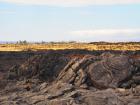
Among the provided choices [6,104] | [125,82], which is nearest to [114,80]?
[125,82]

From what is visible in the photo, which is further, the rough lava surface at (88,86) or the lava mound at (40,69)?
the lava mound at (40,69)

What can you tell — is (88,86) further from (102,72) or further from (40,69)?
(40,69)

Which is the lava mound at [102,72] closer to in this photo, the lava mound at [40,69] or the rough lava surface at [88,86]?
the rough lava surface at [88,86]

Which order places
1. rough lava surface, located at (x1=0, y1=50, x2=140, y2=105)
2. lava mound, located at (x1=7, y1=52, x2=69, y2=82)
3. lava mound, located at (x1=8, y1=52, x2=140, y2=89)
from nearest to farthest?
rough lava surface, located at (x1=0, y1=50, x2=140, y2=105) → lava mound, located at (x1=8, y1=52, x2=140, y2=89) → lava mound, located at (x1=7, y1=52, x2=69, y2=82)

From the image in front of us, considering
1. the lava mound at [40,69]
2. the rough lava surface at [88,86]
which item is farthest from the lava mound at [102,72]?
the lava mound at [40,69]

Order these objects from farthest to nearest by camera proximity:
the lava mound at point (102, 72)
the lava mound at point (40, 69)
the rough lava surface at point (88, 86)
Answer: the lava mound at point (40, 69), the lava mound at point (102, 72), the rough lava surface at point (88, 86)

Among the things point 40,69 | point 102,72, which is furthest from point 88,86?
point 40,69

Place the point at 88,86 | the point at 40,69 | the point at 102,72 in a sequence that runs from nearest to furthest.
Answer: the point at 88,86 → the point at 102,72 → the point at 40,69

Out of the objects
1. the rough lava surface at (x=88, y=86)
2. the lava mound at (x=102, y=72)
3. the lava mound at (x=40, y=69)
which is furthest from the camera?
the lava mound at (x=40, y=69)

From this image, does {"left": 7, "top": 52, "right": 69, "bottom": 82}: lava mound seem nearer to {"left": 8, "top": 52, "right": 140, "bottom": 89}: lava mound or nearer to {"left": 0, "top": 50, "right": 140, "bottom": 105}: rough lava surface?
{"left": 0, "top": 50, "right": 140, "bottom": 105}: rough lava surface

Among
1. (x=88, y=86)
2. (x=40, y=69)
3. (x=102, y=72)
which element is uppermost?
(x=102, y=72)

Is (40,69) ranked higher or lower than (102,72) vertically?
lower

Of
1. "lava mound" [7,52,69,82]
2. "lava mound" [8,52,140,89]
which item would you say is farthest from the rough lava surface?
"lava mound" [7,52,69,82]

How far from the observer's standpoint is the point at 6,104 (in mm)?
33375
